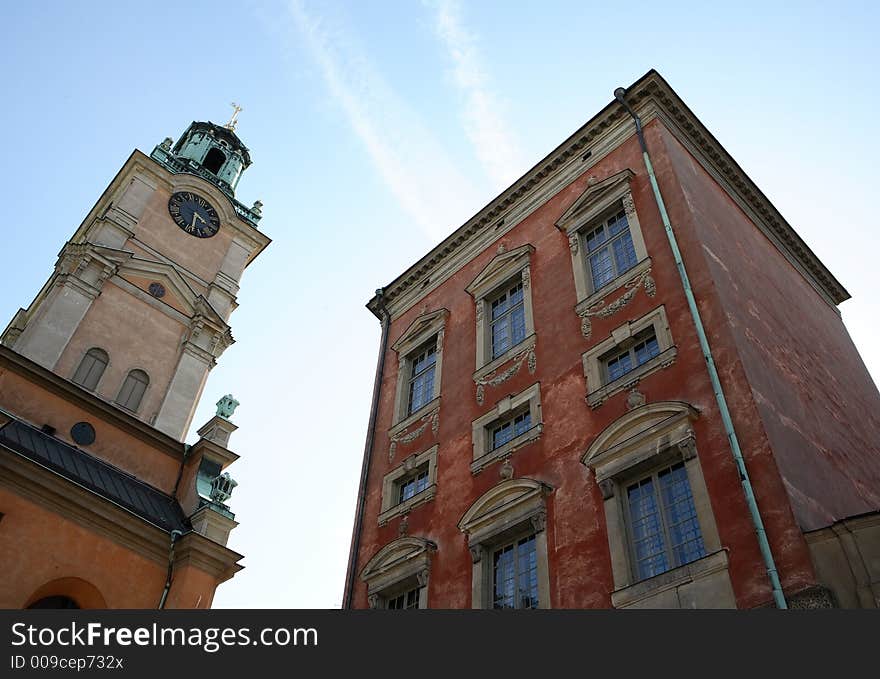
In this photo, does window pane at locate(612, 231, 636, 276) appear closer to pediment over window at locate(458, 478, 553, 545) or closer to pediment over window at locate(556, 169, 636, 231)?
pediment over window at locate(556, 169, 636, 231)

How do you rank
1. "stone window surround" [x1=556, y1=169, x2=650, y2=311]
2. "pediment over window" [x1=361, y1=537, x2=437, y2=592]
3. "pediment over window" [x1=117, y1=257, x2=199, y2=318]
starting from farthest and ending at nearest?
"pediment over window" [x1=117, y1=257, x2=199, y2=318] < "stone window surround" [x1=556, y1=169, x2=650, y2=311] < "pediment over window" [x1=361, y1=537, x2=437, y2=592]

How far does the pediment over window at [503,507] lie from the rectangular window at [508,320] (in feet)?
14.5

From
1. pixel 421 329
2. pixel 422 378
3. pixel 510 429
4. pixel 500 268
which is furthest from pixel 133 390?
pixel 510 429

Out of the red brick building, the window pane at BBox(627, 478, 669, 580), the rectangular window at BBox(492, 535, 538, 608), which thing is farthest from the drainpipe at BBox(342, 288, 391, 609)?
the window pane at BBox(627, 478, 669, 580)

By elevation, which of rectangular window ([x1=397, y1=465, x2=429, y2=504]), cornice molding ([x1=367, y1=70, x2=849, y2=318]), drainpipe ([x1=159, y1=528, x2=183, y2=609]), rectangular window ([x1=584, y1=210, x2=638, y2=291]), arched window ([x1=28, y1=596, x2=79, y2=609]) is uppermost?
cornice molding ([x1=367, y1=70, x2=849, y2=318])

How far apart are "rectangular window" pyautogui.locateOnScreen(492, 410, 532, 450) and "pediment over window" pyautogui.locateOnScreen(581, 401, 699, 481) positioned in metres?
2.53

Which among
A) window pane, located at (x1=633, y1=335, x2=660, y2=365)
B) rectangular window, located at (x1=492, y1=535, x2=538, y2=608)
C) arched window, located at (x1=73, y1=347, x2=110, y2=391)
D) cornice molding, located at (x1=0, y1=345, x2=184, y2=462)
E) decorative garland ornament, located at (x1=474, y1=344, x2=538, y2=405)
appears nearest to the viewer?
rectangular window, located at (x1=492, y1=535, x2=538, y2=608)

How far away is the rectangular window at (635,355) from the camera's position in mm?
16250

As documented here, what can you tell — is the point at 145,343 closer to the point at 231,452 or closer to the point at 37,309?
the point at 37,309

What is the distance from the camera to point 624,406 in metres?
15.6

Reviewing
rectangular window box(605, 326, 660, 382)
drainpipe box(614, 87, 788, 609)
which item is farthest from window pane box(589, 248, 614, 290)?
rectangular window box(605, 326, 660, 382)

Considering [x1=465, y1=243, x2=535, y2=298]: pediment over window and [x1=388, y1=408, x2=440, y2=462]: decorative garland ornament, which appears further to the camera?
[x1=465, y1=243, x2=535, y2=298]: pediment over window

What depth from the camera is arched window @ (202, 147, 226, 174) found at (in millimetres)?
41719

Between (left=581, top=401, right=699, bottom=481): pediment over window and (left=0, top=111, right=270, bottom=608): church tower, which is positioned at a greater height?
(left=0, top=111, right=270, bottom=608): church tower
